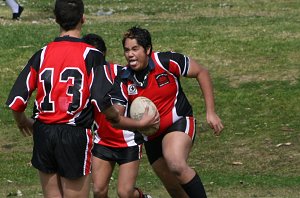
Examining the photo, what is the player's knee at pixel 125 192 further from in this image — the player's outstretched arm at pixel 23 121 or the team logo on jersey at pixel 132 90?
the player's outstretched arm at pixel 23 121

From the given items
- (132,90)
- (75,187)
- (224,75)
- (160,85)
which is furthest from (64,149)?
(224,75)

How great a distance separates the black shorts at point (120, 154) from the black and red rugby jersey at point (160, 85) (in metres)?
0.30

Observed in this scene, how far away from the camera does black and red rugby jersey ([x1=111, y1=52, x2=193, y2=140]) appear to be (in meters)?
9.73

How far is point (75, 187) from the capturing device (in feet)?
25.8

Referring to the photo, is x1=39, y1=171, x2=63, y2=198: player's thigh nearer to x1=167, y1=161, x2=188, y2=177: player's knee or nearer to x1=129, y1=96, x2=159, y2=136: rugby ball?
x1=129, y1=96, x2=159, y2=136: rugby ball

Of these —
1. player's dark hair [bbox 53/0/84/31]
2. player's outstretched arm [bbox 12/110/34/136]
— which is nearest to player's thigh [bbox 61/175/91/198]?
player's outstretched arm [bbox 12/110/34/136]

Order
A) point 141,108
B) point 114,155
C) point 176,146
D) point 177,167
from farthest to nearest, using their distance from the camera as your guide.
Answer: point 114,155
point 176,146
point 177,167
point 141,108

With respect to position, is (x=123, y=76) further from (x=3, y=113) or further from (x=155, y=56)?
(x=3, y=113)

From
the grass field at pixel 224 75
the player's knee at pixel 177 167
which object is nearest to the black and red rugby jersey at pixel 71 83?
the player's knee at pixel 177 167

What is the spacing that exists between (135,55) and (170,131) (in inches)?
32.3

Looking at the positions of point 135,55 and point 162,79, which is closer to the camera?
point 135,55

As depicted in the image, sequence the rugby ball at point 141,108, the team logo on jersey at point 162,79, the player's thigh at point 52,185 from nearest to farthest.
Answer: the player's thigh at point 52,185, the rugby ball at point 141,108, the team logo on jersey at point 162,79

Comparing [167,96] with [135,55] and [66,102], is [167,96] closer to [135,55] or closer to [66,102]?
[135,55]

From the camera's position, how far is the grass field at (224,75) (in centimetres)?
1350
